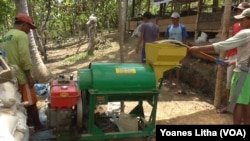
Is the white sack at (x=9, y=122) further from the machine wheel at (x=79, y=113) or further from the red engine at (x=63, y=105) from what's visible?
the machine wheel at (x=79, y=113)

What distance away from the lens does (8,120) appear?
3.09m

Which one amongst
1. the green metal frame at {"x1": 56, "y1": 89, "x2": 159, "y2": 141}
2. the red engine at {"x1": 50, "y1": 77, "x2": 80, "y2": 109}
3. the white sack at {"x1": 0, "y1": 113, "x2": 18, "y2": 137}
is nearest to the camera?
the white sack at {"x1": 0, "y1": 113, "x2": 18, "y2": 137}

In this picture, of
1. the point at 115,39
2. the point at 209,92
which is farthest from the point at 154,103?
the point at 115,39

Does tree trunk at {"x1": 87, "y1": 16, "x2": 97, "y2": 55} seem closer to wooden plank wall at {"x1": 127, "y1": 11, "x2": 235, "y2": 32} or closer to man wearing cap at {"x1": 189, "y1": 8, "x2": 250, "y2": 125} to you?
wooden plank wall at {"x1": 127, "y1": 11, "x2": 235, "y2": 32}

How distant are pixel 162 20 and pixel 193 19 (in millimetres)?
2809

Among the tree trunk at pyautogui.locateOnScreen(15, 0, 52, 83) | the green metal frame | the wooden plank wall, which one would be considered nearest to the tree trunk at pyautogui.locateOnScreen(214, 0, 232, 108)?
the green metal frame

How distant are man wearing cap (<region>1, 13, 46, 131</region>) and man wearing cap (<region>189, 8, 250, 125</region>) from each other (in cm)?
229

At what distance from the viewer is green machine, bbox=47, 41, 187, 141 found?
392 cm

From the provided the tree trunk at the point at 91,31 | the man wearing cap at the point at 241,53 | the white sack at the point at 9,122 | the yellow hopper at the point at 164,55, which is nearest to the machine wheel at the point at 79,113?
the white sack at the point at 9,122

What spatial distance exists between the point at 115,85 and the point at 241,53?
1694mm

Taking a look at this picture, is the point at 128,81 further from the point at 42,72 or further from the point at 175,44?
the point at 42,72

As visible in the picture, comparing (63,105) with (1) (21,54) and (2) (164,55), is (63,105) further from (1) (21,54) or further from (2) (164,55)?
(2) (164,55)

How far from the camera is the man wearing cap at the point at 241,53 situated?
150 inches

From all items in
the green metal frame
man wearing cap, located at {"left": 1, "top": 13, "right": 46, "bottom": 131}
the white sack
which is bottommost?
the green metal frame
